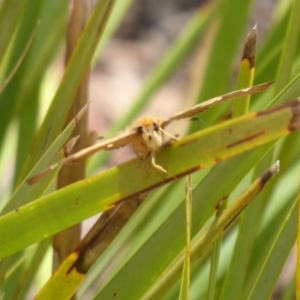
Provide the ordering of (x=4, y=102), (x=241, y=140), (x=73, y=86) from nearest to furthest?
(x=241, y=140)
(x=73, y=86)
(x=4, y=102)

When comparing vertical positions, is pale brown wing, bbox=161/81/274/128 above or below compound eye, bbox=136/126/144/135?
below

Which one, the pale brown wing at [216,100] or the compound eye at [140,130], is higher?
the compound eye at [140,130]

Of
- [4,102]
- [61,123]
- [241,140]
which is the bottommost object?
[241,140]

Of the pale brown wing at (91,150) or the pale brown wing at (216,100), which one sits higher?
the pale brown wing at (91,150)

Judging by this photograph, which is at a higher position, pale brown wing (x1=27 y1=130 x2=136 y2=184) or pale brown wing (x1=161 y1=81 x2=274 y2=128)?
pale brown wing (x1=27 y1=130 x2=136 y2=184)

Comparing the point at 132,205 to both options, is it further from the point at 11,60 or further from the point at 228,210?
the point at 11,60

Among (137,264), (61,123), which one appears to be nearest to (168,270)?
(137,264)

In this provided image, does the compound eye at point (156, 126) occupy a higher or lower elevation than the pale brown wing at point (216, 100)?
higher

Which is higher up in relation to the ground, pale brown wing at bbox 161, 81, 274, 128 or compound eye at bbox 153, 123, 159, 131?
compound eye at bbox 153, 123, 159, 131
